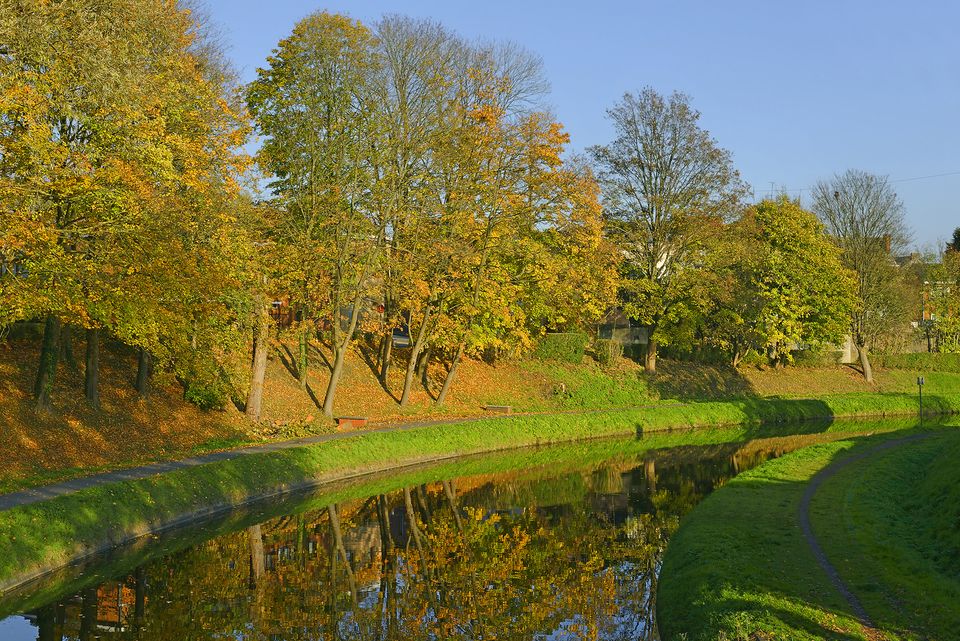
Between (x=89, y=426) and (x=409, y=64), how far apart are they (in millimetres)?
20333

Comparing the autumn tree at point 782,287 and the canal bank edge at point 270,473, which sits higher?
the autumn tree at point 782,287

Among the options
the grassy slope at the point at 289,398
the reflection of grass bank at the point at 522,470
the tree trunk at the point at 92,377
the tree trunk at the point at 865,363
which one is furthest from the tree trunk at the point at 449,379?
the tree trunk at the point at 865,363

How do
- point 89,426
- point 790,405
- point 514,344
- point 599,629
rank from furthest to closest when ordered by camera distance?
point 790,405 → point 514,344 → point 89,426 → point 599,629

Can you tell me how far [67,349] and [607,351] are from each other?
111 ft

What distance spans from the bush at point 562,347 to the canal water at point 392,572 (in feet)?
77.1

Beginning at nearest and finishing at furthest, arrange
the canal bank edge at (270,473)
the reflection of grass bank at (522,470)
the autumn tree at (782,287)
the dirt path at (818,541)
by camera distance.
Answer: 1. the dirt path at (818,541)
2. the canal bank edge at (270,473)
3. the reflection of grass bank at (522,470)
4. the autumn tree at (782,287)

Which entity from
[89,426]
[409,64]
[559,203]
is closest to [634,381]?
[559,203]

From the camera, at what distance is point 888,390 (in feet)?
220

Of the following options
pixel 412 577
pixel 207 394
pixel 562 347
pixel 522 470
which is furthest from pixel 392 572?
pixel 562 347

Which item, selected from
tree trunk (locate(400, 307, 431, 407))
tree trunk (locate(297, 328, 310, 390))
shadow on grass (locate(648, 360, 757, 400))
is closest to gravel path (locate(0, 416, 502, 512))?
tree trunk (locate(297, 328, 310, 390))

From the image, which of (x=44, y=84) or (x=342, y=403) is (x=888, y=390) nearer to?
(x=342, y=403)

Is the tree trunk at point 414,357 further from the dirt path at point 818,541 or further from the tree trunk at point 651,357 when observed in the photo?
the tree trunk at point 651,357

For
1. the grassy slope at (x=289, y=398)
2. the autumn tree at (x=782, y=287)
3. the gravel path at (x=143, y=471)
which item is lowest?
the gravel path at (x=143, y=471)

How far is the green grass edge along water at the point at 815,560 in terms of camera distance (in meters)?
13.8
